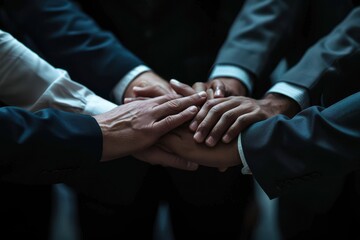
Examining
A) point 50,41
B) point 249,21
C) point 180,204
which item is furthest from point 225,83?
point 50,41

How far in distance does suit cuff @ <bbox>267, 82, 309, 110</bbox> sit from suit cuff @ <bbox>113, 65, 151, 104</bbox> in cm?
38

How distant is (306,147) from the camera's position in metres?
1.00

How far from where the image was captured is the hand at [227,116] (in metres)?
1.12

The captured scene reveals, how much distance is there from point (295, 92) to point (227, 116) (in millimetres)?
227

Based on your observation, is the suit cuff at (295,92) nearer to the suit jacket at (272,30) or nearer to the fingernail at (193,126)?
the suit jacket at (272,30)

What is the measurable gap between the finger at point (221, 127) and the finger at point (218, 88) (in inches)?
3.8

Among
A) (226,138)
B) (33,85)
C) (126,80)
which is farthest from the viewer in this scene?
(126,80)

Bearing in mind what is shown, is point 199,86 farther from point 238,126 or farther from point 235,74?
point 238,126

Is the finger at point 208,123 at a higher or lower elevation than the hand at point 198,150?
higher

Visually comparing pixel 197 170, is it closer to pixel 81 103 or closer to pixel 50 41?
pixel 81 103

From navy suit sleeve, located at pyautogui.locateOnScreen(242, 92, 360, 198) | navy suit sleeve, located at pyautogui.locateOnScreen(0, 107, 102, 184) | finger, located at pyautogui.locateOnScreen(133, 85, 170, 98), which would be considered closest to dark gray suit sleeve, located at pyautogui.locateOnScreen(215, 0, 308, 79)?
finger, located at pyautogui.locateOnScreen(133, 85, 170, 98)

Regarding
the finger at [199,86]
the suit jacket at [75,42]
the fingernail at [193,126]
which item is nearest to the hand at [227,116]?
the fingernail at [193,126]

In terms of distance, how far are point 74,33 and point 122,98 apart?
232mm

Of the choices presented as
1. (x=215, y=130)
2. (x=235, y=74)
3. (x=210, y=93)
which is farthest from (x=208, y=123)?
(x=235, y=74)
